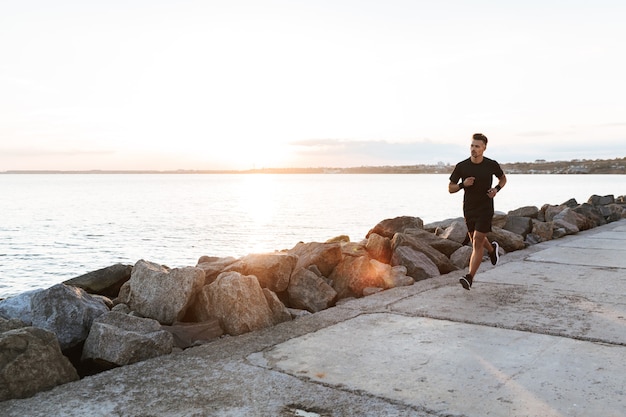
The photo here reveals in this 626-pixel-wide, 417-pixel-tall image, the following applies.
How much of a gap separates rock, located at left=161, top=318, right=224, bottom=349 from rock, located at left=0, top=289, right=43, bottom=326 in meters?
1.12

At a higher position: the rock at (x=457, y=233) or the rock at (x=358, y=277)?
the rock at (x=457, y=233)

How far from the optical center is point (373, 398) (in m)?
3.80

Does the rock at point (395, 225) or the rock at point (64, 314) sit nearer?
the rock at point (64, 314)

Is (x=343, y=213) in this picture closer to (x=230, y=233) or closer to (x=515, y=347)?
(x=230, y=233)

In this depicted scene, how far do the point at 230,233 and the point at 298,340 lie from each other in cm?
2866

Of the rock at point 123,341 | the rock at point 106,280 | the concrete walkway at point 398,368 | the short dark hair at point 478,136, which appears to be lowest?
the rock at point 106,280

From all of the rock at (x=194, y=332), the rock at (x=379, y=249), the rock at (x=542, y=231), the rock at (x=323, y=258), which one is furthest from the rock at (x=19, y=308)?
the rock at (x=542, y=231)

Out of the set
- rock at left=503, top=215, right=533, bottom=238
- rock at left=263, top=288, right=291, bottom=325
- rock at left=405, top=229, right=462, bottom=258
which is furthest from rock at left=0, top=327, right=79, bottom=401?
rock at left=503, top=215, right=533, bottom=238

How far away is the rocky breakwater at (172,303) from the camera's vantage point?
4.26 meters

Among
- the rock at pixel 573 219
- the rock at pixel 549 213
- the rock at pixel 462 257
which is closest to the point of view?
the rock at pixel 462 257

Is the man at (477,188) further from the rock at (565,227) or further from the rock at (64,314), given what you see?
the rock at (565,227)

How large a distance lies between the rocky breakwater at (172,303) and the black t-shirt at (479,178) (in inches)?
51.2

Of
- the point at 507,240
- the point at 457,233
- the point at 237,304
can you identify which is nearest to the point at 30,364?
the point at 237,304

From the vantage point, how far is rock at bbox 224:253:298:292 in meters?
6.98
